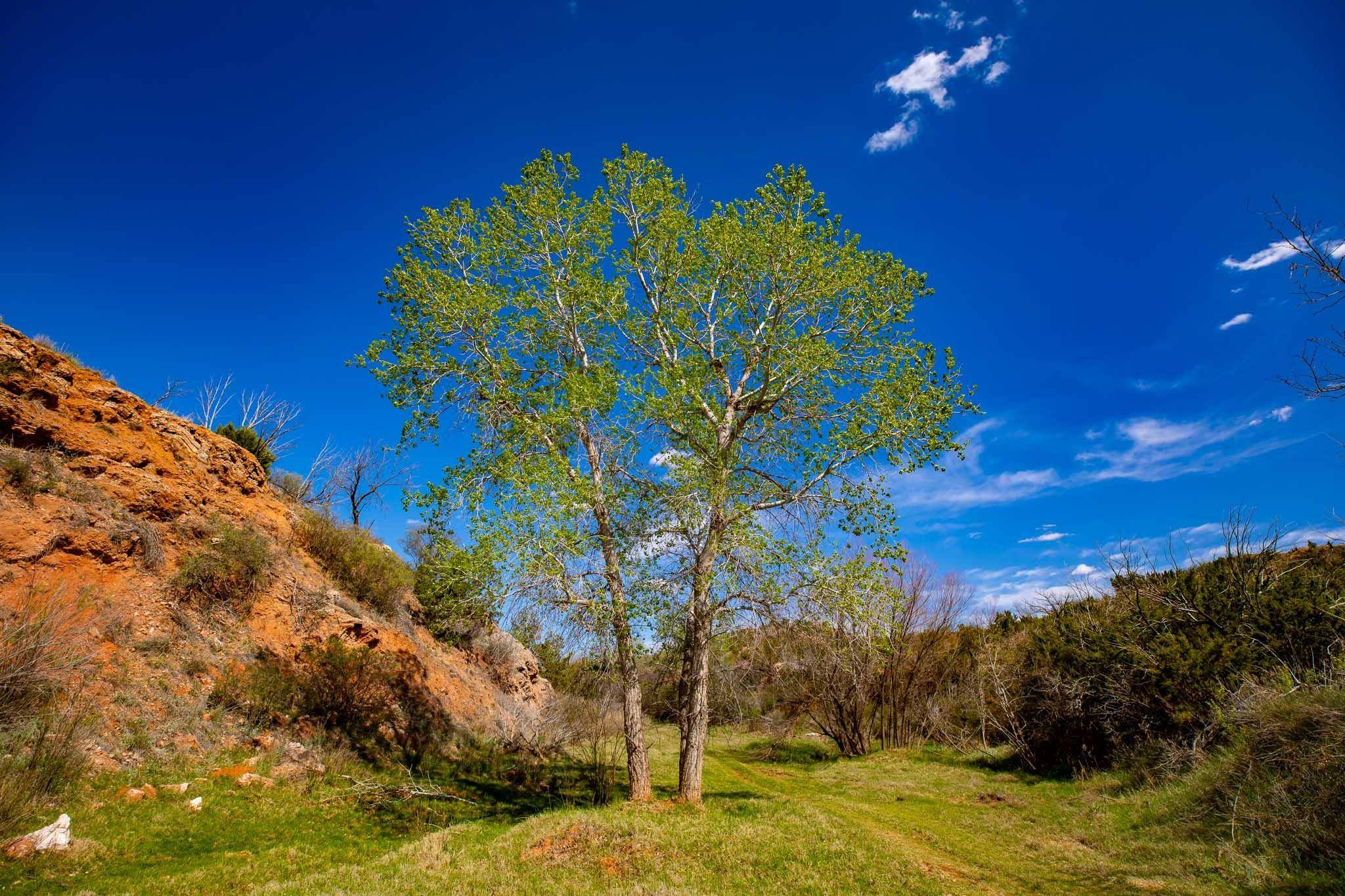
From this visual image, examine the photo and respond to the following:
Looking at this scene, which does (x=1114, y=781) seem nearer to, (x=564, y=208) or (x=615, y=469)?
(x=615, y=469)

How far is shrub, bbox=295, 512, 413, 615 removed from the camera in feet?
67.2

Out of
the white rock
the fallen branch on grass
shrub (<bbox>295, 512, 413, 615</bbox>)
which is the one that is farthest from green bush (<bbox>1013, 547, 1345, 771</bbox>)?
shrub (<bbox>295, 512, 413, 615</bbox>)

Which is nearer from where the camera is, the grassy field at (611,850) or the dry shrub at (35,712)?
the grassy field at (611,850)

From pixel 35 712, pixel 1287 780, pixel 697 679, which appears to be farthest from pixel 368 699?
pixel 1287 780

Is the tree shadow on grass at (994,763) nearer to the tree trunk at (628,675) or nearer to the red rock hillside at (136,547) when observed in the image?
the tree trunk at (628,675)

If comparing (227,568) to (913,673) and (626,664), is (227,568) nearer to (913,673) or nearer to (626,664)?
(626,664)

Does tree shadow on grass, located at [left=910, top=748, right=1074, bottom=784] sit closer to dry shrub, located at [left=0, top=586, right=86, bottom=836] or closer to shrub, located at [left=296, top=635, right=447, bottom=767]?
shrub, located at [left=296, top=635, right=447, bottom=767]

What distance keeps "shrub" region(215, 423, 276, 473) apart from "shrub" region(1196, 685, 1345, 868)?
99.0 feet

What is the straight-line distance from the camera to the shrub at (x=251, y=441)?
2389 cm

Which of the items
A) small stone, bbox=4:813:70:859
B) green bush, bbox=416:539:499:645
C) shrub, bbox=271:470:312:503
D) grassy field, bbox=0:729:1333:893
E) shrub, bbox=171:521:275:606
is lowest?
grassy field, bbox=0:729:1333:893

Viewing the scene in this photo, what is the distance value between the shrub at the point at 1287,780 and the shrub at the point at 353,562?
23.4 meters

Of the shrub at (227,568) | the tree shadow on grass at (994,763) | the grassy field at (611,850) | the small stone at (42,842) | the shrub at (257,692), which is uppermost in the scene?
the shrub at (227,568)

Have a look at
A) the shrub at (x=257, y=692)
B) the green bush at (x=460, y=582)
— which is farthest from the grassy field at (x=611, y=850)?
the green bush at (x=460, y=582)

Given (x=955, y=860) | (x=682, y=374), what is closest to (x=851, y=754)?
(x=955, y=860)
